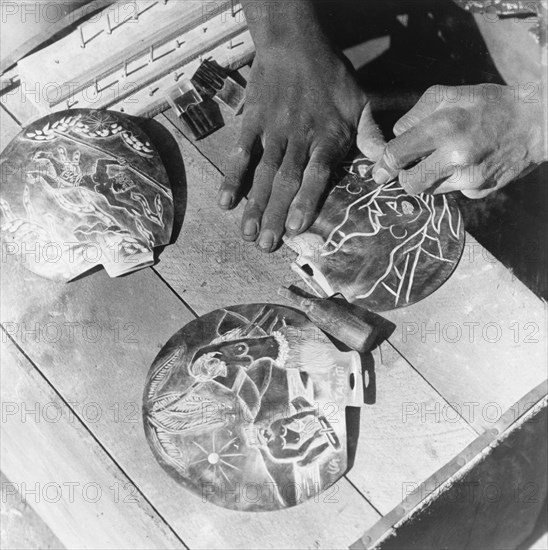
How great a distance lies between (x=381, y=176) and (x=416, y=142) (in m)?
0.14

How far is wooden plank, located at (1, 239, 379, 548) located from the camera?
177cm

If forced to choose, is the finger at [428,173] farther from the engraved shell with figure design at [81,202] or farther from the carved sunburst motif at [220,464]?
the carved sunburst motif at [220,464]

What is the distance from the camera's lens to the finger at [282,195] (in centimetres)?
194

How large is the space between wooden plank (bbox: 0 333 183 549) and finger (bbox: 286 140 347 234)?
0.85 meters

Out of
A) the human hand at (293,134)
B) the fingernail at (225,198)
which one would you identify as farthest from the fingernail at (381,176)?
the fingernail at (225,198)

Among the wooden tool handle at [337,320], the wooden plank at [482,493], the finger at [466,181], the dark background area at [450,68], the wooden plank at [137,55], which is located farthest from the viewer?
the dark background area at [450,68]

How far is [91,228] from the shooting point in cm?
187

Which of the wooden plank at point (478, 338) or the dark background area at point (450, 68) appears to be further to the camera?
the dark background area at point (450, 68)

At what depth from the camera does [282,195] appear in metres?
1.97

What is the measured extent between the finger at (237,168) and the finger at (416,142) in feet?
1.37

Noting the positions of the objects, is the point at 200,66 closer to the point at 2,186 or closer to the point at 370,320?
the point at 2,186

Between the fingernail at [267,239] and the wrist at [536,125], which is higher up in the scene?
the fingernail at [267,239]

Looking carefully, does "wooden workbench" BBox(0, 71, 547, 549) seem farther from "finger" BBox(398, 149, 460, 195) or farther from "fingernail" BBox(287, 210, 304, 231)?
"finger" BBox(398, 149, 460, 195)

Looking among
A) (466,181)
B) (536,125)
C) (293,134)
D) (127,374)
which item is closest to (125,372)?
(127,374)
